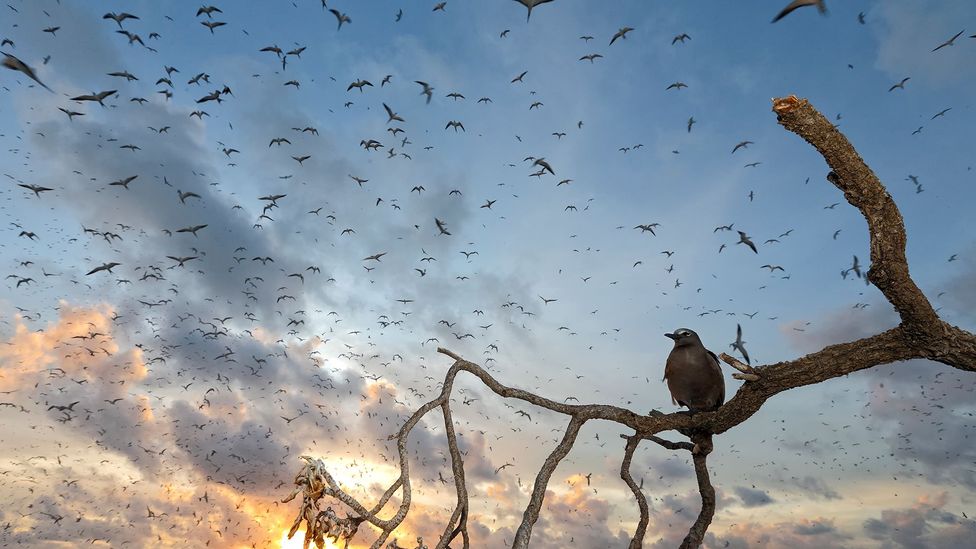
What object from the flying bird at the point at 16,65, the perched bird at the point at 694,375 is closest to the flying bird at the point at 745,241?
the perched bird at the point at 694,375

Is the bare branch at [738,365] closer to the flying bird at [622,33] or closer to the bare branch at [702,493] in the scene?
the bare branch at [702,493]

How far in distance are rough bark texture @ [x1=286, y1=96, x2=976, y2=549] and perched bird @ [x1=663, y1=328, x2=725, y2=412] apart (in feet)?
3.83

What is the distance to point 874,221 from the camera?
461 cm

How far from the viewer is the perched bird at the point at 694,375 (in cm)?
770

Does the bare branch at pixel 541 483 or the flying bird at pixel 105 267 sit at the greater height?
the flying bird at pixel 105 267

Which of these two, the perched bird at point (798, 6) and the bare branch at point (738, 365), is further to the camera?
the bare branch at point (738, 365)

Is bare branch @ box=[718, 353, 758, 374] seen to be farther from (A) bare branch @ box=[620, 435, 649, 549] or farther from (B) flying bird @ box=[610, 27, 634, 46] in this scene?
(B) flying bird @ box=[610, 27, 634, 46]

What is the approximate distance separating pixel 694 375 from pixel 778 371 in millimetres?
2188

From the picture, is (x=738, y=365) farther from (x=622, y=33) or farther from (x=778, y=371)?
(x=622, y=33)

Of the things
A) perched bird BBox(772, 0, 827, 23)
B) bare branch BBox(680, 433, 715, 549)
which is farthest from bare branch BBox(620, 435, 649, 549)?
perched bird BBox(772, 0, 827, 23)

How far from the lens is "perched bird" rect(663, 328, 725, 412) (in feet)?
25.3

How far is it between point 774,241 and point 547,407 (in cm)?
2234

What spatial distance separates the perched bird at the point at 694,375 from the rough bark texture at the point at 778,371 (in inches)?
45.9

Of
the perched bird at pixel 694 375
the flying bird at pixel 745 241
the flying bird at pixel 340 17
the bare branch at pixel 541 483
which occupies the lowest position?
the bare branch at pixel 541 483
